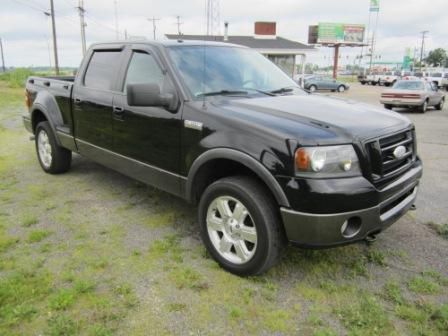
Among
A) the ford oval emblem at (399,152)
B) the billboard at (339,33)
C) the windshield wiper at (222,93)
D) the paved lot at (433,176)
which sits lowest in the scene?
the paved lot at (433,176)

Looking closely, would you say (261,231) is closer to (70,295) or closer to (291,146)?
(291,146)

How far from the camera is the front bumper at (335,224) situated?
2.67 meters

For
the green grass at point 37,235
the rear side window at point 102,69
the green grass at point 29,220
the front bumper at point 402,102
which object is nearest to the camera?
the green grass at point 37,235

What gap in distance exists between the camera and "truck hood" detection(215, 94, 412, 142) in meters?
2.82

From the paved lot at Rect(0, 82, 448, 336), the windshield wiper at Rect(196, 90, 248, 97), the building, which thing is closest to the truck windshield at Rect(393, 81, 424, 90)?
the building

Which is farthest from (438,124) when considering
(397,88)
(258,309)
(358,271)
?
(258,309)

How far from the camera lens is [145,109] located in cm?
380

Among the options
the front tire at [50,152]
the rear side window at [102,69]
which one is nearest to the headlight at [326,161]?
the rear side window at [102,69]

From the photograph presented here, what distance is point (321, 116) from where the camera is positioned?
10.1 ft

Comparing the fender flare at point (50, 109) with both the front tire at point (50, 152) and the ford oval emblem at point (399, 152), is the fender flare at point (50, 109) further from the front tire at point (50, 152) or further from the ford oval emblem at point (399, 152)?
the ford oval emblem at point (399, 152)

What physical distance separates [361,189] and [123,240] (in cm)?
230

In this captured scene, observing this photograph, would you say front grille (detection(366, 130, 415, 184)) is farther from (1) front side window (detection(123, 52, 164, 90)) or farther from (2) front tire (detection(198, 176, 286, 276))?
(1) front side window (detection(123, 52, 164, 90))

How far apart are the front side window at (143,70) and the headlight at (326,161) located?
1.71 meters

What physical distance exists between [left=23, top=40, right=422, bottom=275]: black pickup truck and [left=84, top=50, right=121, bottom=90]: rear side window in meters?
0.02
